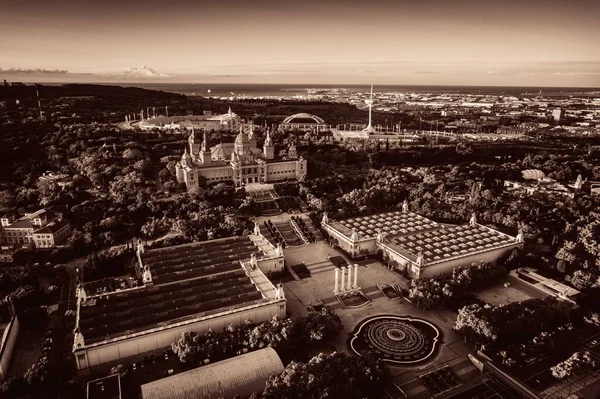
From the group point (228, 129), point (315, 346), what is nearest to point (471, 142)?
point (228, 129)

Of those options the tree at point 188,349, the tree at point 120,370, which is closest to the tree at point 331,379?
the tree at point 188,349

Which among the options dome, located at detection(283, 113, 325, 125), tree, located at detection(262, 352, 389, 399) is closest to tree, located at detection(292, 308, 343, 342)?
tree, located at detection(262, 352, 389, 399)

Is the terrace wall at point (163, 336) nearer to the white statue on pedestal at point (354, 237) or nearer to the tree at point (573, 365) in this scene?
Result: the white statue on pedestal at point (354, 237)

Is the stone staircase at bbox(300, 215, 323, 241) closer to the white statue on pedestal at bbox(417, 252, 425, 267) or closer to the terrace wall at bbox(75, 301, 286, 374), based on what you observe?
the white statue on pedestal at bbox(417, 252, 425, 267)

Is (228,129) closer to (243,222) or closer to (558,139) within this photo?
(243,222)

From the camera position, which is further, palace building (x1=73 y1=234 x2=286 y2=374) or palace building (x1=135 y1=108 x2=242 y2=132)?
palace building (x1=135 y1=108 x2=242 y2=132)

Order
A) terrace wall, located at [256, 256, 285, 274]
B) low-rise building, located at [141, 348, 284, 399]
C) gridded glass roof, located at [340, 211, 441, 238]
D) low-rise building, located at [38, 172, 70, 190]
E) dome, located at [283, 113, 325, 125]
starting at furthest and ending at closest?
1. dome, located at [283, 113, 325, 125]
2. low-rise building, located at [38, 172, 70, 190]
3. gridded glass roof, located at [340, 211, 441, 238]
4. terrace wall, located at [256, 256, 285, 274]
5. low-rise building, located at [141, 348, 284, 399]
